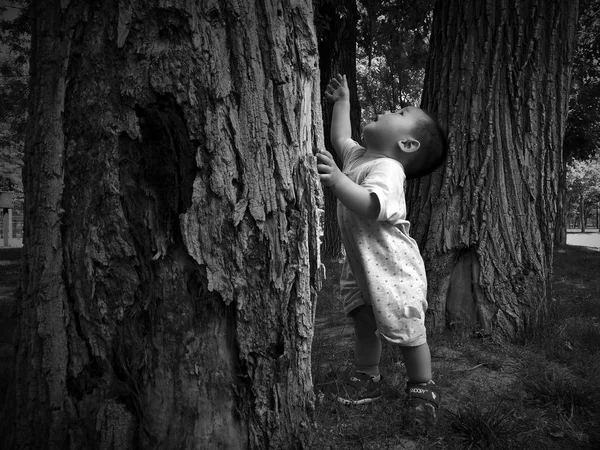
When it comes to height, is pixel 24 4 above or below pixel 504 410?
above

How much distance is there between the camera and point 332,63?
8906mm

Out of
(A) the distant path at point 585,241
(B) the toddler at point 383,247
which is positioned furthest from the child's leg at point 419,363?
(A) the distant path at point 585,241

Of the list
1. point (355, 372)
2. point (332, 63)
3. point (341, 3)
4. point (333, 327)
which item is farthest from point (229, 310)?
point (332, 63)

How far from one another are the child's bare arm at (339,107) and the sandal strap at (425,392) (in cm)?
140

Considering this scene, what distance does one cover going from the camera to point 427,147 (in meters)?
2.77

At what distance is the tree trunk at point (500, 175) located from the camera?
142 inches

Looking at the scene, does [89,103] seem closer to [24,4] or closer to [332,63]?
[332,63]

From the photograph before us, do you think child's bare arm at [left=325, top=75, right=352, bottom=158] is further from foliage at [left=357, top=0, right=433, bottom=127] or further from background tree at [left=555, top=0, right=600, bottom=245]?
background tree at [left=555, top=0, right=600, bottom=245]

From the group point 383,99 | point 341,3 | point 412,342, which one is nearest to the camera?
point 412,342

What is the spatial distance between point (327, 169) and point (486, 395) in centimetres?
164

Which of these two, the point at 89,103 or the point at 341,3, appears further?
the point at 341,3

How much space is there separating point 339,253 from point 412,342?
6715mm

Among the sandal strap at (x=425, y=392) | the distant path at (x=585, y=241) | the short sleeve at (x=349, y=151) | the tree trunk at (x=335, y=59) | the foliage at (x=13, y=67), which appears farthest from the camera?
the distant path at (x=585, y=241)

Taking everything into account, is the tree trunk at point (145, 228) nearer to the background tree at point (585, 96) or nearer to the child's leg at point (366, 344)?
the child's leg at point (366, 344)
